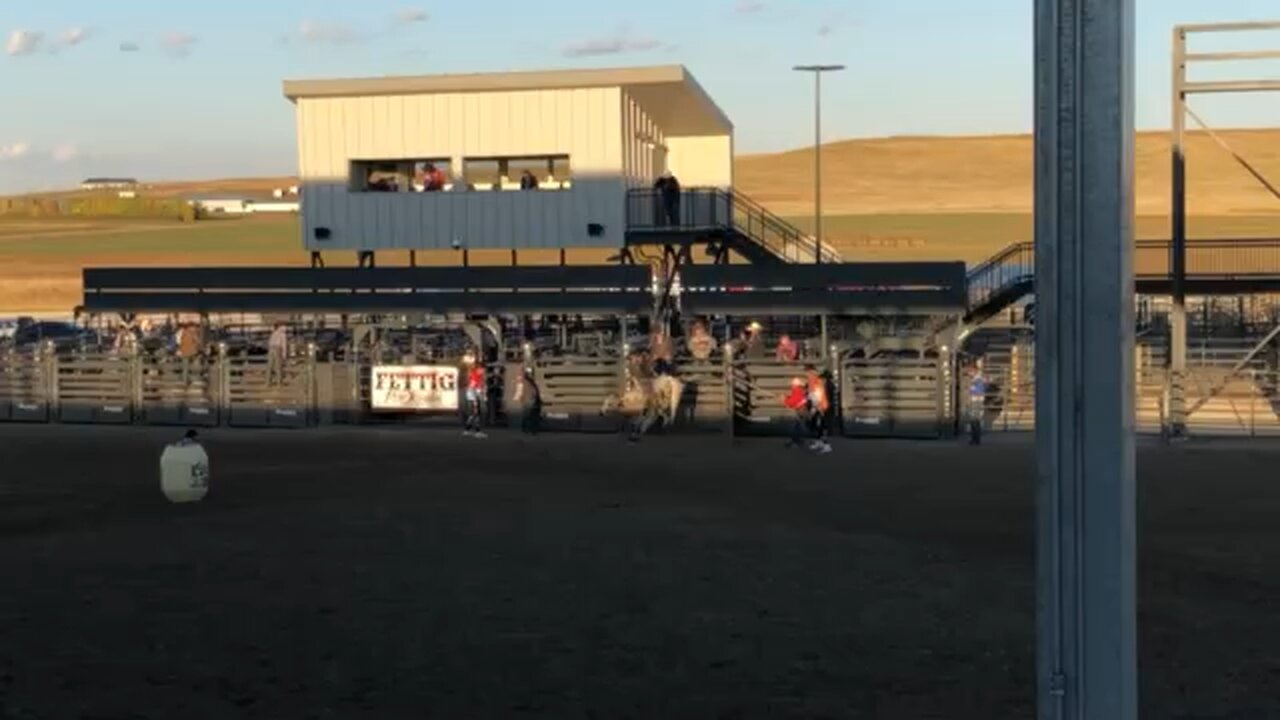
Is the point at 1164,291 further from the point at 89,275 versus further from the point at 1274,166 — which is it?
the point at 1274,166

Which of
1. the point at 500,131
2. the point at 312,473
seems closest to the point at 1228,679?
the point at 312,473

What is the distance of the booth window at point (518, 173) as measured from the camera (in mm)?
33969

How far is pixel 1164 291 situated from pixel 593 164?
13296 mm

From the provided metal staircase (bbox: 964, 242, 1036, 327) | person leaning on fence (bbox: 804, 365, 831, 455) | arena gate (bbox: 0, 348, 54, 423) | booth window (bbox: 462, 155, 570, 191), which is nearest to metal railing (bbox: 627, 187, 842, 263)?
booth window (bbox: 462, 155, 570, 191)

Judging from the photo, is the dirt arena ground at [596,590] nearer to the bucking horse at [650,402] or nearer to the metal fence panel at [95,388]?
the bucking horse at [650,402]

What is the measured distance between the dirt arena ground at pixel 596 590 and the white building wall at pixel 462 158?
11056mm

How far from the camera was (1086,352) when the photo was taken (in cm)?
396

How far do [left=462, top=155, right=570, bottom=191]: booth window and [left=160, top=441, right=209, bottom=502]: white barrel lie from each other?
15332 mm

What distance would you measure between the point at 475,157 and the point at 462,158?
0.31m

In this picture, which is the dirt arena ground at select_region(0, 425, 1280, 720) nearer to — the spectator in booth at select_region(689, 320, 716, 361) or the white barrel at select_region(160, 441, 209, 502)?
the white barrel at select_region(160, 441, 209, 502)

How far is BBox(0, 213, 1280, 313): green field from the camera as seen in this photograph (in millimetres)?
78312

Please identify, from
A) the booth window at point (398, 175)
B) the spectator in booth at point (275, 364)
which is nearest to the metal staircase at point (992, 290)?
the booth window at point (398, 175)

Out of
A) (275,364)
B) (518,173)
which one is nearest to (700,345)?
(518,173)

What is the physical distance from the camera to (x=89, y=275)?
112ft
